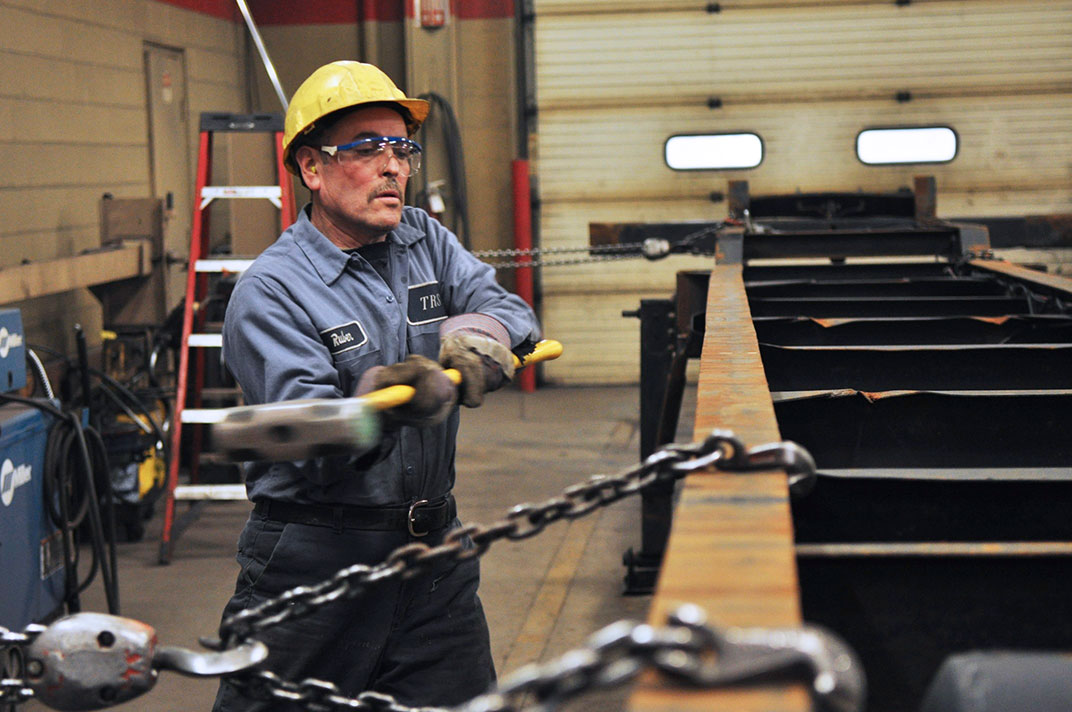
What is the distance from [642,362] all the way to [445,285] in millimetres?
3022

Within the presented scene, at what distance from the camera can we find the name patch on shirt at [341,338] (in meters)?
2.56

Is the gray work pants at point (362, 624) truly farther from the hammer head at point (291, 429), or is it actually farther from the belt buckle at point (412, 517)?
the hammer head at point (291, 429)

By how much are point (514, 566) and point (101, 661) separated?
13.9 ft

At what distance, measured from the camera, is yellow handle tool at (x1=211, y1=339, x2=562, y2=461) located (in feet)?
5.78

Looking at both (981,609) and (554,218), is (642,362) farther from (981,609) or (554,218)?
(554,218)

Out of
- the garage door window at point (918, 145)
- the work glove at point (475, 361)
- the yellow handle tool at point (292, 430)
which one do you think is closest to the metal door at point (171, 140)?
the garage door window at point (918, 145)

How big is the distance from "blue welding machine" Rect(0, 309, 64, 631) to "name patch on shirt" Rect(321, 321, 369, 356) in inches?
82.5

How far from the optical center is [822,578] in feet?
5.56

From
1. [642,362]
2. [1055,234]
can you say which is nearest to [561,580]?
[642,362]

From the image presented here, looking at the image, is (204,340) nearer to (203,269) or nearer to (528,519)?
(203,269)

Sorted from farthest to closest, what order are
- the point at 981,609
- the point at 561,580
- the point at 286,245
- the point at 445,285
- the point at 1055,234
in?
the point at 1055,234 < the point at 561,580 < the point at 445,285 < the point at 286,245 < the point at 981,609

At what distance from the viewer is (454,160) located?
10.5 metres

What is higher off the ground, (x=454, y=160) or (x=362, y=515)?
(x=454, y=160)

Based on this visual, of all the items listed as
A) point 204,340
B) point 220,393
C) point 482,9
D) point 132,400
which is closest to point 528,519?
point 204,340
